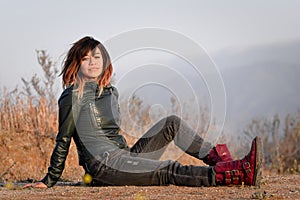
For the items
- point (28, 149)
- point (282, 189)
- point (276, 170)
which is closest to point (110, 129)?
point (282, 189)

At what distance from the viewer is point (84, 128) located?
167 inches

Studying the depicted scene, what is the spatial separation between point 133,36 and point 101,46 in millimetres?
343

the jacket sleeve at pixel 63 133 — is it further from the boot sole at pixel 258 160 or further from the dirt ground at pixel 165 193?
the boot sole at pixel 258 160

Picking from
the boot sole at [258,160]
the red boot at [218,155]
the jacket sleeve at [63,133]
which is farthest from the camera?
the red boot at [218,155]

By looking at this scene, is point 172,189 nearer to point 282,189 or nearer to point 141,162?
point 141,162

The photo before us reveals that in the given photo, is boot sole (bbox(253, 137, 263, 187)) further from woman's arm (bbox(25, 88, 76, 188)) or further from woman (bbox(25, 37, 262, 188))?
woman's arm (bbox(25, 88, 76, 188))

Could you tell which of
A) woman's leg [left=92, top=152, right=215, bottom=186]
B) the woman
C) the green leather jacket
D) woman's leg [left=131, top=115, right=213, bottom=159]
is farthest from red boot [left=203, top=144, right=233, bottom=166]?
the green leather jacket

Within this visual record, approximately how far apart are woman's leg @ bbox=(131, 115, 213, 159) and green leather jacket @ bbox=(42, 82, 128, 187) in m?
0.26

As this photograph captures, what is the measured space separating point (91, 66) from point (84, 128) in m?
0.59

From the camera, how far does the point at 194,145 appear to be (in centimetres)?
455

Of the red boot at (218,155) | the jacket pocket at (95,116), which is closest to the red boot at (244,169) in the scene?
the red boot at (218,155)

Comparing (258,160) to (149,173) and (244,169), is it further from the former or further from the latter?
(149,173)

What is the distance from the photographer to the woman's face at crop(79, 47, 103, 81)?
4.48 m

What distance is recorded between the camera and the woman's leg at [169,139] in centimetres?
455
